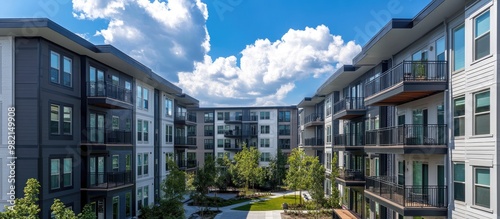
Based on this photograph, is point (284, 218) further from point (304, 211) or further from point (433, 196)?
Result: point (433, 196)

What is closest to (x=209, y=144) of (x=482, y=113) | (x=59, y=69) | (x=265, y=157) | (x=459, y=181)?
(x=265, y=157)

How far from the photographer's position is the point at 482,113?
35.6ft

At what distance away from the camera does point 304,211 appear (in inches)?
1168

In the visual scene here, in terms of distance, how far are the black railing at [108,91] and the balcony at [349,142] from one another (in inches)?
603

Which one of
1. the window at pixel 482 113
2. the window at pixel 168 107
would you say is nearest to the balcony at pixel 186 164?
the window at pixel 168 107

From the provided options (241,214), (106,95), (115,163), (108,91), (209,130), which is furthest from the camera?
(209,130)

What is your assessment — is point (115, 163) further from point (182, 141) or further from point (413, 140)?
point (413, 140)

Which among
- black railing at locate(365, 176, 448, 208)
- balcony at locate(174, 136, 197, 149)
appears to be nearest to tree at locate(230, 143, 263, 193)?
balcony at locate(174, 136, 197, 149)

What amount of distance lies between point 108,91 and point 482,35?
18416mm

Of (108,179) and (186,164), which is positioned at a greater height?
(108,179)

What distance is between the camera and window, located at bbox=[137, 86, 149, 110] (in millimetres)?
26188

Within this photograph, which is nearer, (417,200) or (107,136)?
(417,200)

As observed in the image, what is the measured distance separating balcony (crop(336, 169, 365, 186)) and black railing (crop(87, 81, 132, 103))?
15278mm

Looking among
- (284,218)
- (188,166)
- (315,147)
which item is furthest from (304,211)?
(188,166)
